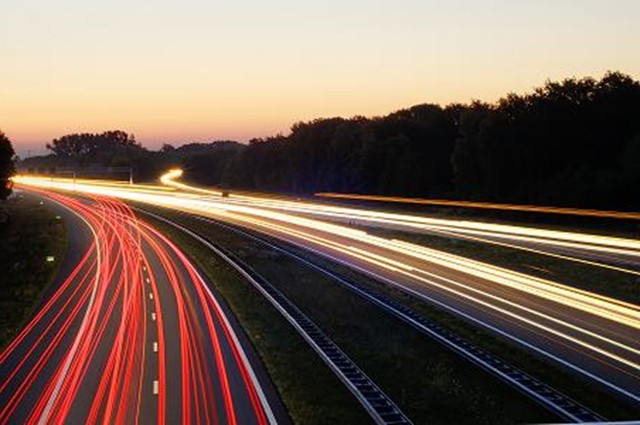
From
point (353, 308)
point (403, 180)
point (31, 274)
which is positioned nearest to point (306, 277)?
point (353, 308)

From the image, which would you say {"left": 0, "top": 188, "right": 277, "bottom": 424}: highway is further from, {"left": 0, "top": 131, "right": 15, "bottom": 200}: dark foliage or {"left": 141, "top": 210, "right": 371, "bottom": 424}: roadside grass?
{"left": 0, "top": 131, "right": 15, "bottom": 200}: dark foliage

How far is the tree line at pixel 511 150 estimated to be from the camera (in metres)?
74.7

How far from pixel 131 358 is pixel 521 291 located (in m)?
19.3

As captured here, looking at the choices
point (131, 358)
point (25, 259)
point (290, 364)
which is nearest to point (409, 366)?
point (290, 364)

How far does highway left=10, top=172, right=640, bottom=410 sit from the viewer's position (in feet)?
86.9

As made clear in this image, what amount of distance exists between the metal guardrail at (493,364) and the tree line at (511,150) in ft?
129

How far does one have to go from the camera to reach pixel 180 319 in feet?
112

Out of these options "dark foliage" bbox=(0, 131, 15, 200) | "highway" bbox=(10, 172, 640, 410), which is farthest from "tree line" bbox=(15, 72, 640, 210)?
"dark foliage" bbox=(0, 131, 15, 200)

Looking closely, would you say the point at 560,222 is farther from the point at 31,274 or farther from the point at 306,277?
the point at 31,274

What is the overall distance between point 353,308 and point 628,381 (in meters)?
15.7

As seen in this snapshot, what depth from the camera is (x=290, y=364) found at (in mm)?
27219

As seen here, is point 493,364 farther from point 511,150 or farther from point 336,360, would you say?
point 511,150

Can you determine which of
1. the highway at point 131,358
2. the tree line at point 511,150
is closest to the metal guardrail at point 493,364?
the highway at point 131,358

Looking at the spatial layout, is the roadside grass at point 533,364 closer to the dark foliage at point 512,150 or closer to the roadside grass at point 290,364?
the roadside grass at point 290,364
